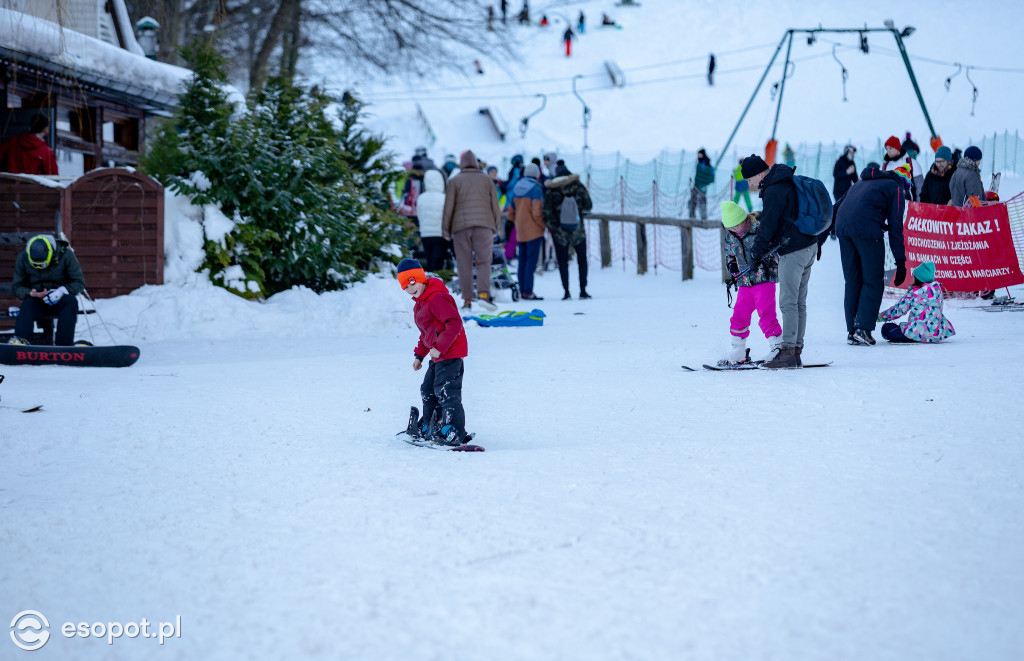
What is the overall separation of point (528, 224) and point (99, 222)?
5.66 metres

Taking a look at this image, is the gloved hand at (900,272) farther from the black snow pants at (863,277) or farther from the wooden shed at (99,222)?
the wooden shed at (99,222)

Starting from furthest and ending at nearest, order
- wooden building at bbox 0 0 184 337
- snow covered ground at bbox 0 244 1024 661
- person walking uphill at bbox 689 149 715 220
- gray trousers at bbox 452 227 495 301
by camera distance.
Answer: person walking uphill at bbox 689 149 715 220 → gray trousers at bbox 452 227 495 301 → wooden building at bbox 0 0 184 337 → snow covered ground at bbox 0 244 1024 661

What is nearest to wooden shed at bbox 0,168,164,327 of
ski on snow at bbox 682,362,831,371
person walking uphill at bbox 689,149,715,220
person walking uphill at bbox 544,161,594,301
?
person walking uphill at bbox 544,161,594,301

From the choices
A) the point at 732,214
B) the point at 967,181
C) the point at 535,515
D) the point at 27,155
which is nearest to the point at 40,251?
the point at 27,155

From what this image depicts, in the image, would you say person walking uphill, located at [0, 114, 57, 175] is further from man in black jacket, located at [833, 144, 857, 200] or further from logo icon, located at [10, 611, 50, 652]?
man in black jacket, located at [833, 144, 857, 200]

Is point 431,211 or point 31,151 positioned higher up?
point 31,151

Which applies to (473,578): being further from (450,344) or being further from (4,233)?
(4,233)

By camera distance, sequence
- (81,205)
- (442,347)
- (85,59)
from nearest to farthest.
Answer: (442,347) < (81,205) < (85,59)

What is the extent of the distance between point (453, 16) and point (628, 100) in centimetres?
3428

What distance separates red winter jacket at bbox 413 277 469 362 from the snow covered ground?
50 cm

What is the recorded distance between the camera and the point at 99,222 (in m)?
10.4

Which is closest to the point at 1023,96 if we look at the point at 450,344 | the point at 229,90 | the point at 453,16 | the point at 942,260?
the point at 453,16

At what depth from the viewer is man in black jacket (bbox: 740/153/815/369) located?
713 cm

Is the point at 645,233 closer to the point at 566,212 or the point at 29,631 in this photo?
the point at 566,212
